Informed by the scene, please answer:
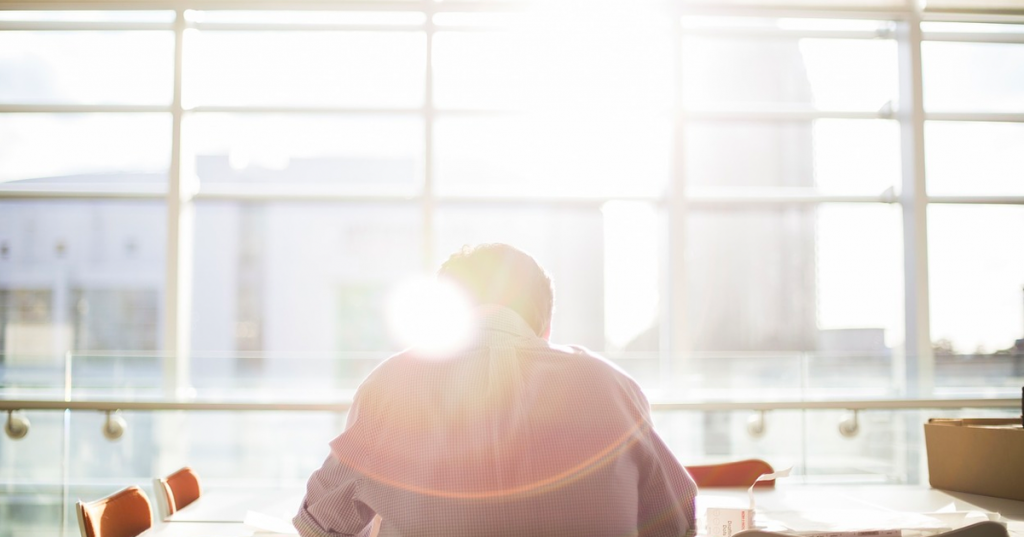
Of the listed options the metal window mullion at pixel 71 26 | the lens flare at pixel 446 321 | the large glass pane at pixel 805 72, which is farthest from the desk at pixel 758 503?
the metal window mullion at pixel 71 26

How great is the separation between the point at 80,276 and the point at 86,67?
50.6 inches

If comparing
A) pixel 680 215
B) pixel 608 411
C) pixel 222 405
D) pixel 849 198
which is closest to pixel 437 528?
pixel 608 411

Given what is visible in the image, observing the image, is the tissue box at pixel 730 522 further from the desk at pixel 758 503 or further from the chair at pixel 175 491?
the chair at pixel 175 491

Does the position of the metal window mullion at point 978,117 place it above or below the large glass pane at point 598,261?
above

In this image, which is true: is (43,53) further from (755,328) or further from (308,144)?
(755,328)

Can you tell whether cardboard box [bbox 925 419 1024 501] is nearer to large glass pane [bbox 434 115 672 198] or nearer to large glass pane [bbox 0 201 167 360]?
large glass pane [bbox 434 115 672 198]

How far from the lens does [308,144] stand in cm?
518

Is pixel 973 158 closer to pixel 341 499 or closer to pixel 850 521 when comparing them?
pixel 850 521

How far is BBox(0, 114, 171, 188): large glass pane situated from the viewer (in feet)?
16.5

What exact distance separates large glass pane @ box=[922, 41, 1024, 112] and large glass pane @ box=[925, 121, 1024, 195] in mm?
126

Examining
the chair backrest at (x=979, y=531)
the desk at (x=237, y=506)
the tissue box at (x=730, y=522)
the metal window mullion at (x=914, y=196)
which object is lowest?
the desk at (x=237, y=506)

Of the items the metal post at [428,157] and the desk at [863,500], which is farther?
the metal post at [428,157]

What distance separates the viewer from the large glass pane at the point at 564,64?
5.11 meters

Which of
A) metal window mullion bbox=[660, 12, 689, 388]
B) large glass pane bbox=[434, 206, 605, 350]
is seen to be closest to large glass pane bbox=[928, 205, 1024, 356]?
metal window mullion bbox=[660, 12, 689, 388]
